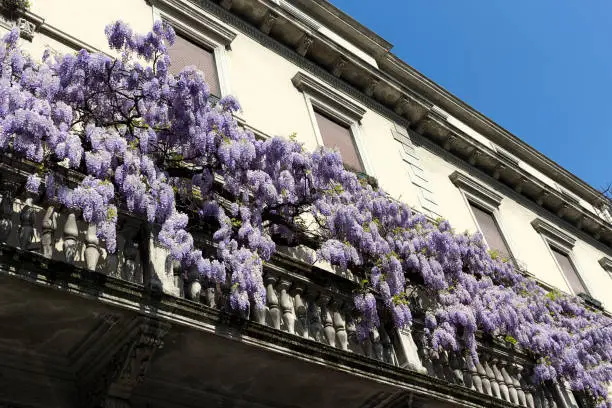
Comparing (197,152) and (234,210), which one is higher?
(197,152)

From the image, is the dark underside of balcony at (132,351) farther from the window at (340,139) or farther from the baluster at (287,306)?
the window at (340,139)

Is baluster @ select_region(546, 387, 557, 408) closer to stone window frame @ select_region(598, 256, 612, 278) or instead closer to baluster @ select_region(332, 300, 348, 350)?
baluster @ select_region(332, 300, 348, 350)

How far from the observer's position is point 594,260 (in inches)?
762

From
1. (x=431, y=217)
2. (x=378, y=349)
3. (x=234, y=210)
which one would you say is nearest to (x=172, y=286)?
(x=234, y=210)

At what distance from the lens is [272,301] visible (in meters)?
7.83

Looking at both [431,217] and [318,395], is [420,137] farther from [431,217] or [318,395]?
[318,395]

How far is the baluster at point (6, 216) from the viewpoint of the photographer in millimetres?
6285

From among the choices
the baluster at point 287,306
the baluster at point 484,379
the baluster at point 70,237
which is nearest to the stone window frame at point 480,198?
the baluster at point 484,379

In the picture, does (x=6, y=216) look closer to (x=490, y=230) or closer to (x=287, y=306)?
(x=287, y=306)

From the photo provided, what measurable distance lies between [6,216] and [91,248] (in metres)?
0.82

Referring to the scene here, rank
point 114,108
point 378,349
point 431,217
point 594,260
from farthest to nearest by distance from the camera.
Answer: point 594,260 < point 431,217 < point 378,349 < point 114,108

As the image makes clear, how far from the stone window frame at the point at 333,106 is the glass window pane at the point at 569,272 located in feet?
23.3

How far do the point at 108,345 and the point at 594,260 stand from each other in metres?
16.1

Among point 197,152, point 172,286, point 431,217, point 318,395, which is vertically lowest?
point 318,395
